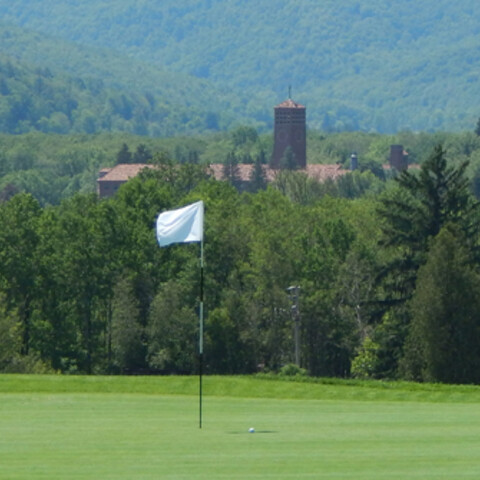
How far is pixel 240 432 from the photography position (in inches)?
850

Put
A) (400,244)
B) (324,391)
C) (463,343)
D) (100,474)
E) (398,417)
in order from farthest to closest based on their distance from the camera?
(400,244) < (463,343) < (324,391) < (398,417) < (100,474)

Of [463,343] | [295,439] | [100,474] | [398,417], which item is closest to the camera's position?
[100,474]

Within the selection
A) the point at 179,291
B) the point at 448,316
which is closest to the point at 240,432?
the point at 448,316

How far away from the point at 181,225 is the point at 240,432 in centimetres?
467

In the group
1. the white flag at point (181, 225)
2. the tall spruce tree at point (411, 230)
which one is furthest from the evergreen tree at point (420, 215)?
the white flag at point (181, 225)

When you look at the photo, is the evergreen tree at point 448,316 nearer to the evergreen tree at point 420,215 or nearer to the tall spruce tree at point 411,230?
the tall spruce tree at point 411,230

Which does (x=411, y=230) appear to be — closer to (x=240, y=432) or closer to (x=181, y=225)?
(x=181, y=225)

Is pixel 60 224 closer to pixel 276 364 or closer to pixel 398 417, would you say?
pixel 276 364

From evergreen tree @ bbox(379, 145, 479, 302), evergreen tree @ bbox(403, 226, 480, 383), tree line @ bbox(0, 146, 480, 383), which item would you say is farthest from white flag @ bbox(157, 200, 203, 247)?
tree line @ bbox(0, 146, 480, 383)

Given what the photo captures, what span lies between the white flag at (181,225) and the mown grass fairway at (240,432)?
2853 millimetres

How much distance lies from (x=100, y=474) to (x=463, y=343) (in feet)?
106

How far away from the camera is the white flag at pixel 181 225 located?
24766 mm

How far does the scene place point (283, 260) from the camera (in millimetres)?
70250

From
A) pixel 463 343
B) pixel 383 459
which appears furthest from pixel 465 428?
pixel 463 343
